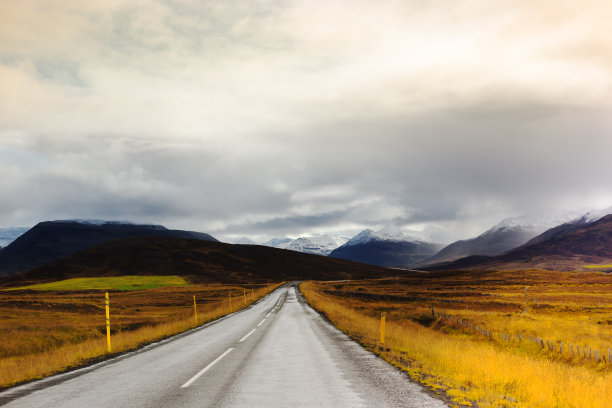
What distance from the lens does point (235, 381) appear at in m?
11.1

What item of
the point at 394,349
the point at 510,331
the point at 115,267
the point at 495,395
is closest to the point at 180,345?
the point at 394,349

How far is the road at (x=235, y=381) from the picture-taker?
9119mm

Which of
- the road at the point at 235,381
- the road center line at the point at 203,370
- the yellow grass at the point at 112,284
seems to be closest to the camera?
the road at the point at 235,381

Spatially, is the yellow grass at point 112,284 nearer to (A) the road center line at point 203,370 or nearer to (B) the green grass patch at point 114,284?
(B) the green grass patch at point 114,284

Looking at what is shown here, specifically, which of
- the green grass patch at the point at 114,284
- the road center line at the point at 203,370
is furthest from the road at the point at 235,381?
the green grass patch at the point at 114,284

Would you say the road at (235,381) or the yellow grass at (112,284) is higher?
the road at (235,381)

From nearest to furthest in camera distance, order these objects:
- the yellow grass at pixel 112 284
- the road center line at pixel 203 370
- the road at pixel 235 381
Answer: the road at pixel 235 381, the road center line at pixel 203 370, the yellow grass at pixel 112 284

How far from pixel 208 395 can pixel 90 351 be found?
32.4 feet

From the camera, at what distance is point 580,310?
46.7m

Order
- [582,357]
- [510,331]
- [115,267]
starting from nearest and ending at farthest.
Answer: [582,357] < [510,331] < [115,267]

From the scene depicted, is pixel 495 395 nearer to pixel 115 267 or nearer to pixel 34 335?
pixel 34 335

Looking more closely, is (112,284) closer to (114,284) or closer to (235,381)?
(114,284)

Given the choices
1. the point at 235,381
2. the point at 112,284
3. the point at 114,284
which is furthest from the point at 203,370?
the point at 112,284

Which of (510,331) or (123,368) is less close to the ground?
(123,368)
